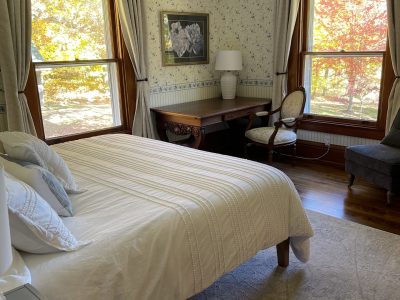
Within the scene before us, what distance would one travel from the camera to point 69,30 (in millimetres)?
3498

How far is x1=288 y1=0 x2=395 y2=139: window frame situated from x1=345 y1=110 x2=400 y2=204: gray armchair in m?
0.43

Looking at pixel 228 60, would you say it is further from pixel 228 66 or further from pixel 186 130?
pixel 186 130

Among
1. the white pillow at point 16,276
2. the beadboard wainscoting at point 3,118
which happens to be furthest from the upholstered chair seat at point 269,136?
the white pillow at point 16,276

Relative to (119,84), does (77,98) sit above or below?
below

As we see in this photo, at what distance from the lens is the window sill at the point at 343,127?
13.1 feet

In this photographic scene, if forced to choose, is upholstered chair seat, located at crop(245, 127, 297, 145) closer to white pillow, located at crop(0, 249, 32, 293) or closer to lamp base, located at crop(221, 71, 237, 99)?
lamp base, located at crop(221, 71, 237, 99)

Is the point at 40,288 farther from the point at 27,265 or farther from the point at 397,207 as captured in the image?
the point at 397,207

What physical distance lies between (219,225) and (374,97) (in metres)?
3.05

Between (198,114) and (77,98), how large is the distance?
124cm

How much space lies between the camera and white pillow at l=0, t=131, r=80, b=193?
1758 millimetres

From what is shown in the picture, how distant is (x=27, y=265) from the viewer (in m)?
1.27

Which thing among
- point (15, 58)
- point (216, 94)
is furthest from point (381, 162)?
point (15, 58)

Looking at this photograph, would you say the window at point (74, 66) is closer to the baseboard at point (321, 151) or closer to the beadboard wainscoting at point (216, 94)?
the beadboard wainscoting at point (216, 94)

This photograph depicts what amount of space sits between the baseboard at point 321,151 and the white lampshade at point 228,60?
1.27 meters
